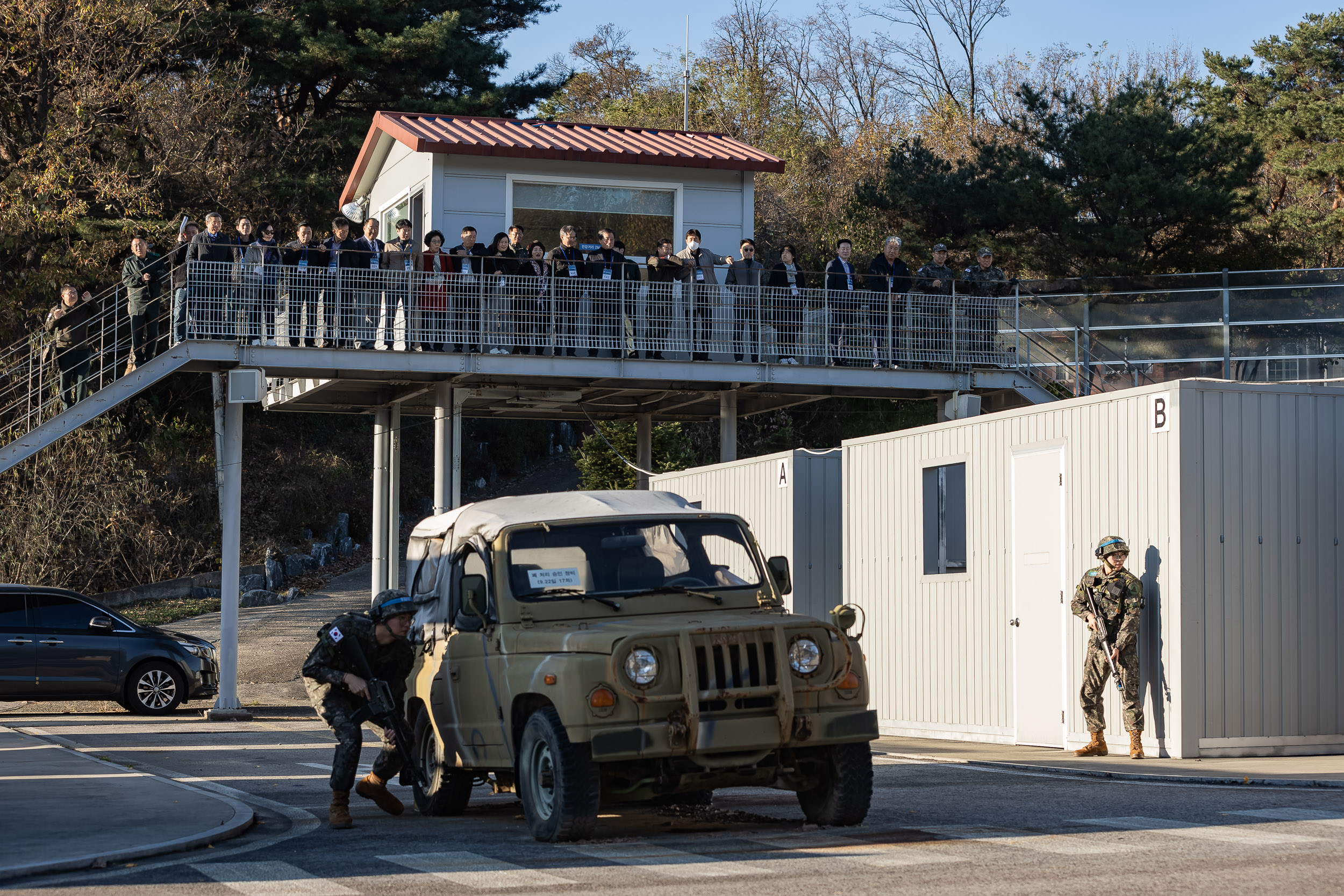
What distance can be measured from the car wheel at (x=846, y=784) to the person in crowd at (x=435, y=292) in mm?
15020

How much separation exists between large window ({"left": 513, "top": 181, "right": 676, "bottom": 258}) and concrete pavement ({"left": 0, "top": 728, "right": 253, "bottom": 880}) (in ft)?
47.5

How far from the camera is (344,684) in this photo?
1080cm

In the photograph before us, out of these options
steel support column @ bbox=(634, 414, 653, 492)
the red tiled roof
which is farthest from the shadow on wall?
steel support column @ bbox=(634, 414, 653, 492)

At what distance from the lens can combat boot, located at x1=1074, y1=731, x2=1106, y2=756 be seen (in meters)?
14.4

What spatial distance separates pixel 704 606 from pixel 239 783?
17.5 feet

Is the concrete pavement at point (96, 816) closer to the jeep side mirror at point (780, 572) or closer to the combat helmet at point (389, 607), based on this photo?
the combat helmet at point (389, 607)

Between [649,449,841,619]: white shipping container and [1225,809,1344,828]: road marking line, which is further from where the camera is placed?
[649,449,841,619]: white shipping container

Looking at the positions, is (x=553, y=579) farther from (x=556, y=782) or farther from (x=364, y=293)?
(x=364, y=293)

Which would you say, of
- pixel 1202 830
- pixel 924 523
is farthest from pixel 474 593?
pixel 924 523

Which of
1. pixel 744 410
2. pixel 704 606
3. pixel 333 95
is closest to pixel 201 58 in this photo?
pixel 333 95

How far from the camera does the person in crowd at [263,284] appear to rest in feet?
75.1

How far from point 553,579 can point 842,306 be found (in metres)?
15.9

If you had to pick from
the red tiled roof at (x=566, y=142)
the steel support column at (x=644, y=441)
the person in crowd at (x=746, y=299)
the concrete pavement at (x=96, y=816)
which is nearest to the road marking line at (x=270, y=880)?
the concrete pavement at (x=96, y=816)

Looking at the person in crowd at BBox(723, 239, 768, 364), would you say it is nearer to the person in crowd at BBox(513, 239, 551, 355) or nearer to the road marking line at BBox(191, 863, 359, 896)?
the person in crowd at BBox(513, 239, 551, 355)
